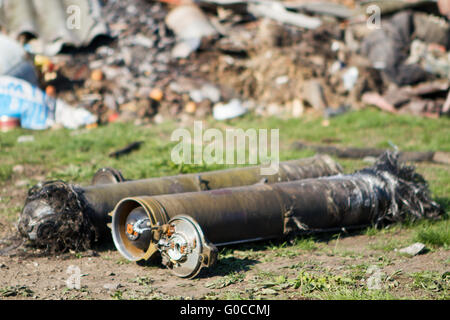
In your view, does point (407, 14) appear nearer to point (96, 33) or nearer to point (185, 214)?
point (96, 33)

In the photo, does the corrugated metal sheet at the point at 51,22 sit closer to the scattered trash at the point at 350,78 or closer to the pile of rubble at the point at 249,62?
the pile of rubble at the point at 249,62

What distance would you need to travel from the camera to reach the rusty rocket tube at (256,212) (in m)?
3.61

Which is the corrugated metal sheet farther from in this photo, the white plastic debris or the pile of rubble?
the white plastic debris

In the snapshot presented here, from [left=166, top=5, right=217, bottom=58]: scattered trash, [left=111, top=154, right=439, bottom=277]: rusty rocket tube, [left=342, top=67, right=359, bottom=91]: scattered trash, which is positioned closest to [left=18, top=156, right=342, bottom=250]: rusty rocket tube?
[left=111, top=154, right=439, bottom=277]: rusty rocket tube

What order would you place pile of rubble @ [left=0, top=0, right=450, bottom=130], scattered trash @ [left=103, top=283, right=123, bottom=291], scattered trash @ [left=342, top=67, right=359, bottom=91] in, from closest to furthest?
scattered trash @ [left=103, top=283, right=123, bottom=291] → pile of rubble @ [left=0, top=0, right=450, bottom=130] → scattered trash @ [left=342, top=67, right=359, bottom=91]

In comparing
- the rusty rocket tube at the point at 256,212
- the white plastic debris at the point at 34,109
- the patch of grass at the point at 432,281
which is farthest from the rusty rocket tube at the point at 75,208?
the white plastic debris at the point at 34,109

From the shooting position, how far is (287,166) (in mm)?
5219

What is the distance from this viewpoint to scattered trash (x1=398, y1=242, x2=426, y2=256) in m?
3.98

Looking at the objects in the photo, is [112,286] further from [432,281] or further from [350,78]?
[350,78]

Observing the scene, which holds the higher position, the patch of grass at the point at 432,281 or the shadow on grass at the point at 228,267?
the patch of grass at the point at 432,281

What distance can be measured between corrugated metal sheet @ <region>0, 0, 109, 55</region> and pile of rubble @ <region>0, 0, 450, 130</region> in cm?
18

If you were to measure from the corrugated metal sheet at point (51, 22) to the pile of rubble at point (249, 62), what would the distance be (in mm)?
180
